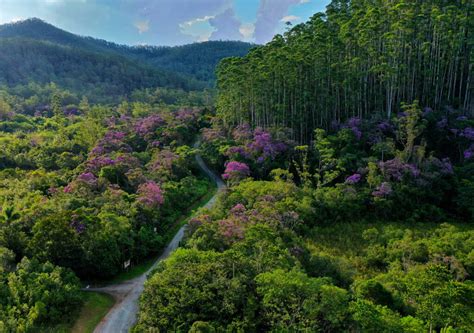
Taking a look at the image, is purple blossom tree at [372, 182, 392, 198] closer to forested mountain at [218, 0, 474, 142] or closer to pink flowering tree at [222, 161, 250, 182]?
pink flowering tree at [222, 161, 250, 182]

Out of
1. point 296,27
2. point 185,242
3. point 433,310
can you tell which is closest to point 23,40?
point 296,27

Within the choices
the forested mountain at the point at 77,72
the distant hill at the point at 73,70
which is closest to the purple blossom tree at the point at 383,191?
the forested mountain at the point at 77,72

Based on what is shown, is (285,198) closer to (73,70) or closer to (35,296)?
(35,296)

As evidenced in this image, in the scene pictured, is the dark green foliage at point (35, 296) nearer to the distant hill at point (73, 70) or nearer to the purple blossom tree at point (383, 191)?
the purple blossom tree at point (383, 191)

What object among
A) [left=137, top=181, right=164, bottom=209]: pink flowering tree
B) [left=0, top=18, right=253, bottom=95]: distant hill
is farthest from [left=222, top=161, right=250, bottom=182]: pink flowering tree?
[left=0, top=18, right=253, bottom=95]: distant hill

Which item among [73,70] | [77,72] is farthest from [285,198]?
[73,70]

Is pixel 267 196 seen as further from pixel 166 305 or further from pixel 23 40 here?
pixel 23 40
